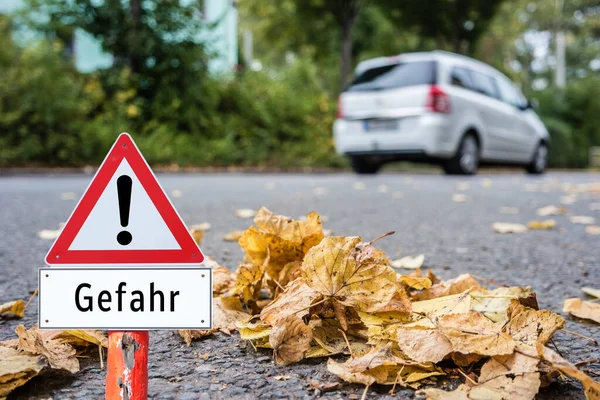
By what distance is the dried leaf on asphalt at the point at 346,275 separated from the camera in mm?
1397

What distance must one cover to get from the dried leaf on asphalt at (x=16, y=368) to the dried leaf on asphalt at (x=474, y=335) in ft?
2.72

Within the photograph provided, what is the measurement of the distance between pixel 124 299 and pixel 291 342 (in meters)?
0.46

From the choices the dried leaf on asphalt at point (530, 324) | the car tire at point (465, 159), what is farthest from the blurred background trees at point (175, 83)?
the dried leaf on asphalt at point (530, 324)

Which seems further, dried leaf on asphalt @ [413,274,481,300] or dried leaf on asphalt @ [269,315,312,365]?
dried leaf on asphalt @ [413,274,481,300]

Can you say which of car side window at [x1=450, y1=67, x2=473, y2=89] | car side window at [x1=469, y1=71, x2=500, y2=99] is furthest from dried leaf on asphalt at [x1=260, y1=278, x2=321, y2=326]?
car side window at [x1=469, y1=71, x2=500, y2=99]

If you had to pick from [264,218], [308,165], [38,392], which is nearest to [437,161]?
[308,165]

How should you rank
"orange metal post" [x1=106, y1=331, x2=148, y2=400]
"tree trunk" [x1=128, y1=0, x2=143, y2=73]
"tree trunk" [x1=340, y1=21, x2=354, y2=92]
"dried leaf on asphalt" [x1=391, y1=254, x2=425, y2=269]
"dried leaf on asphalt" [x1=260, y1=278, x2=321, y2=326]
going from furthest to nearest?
"tree trunk" [x1=340, y1=21, x2=354, y2=92] → "tree trunk" [x1=128, y1=0, x2=143, y2=73] → "dried leaf on asphalt" [x1=391, y1=254, x2=425, y2=269] → "dried leaf on asphalt" [x1=260, y1=278, x2=321, y2=326] → "orange metal post" [x1=106, y1=331, x2=148, y2=400]

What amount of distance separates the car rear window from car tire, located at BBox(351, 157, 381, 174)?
4.51ft

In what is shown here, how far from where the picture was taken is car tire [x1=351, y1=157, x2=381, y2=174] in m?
10.1

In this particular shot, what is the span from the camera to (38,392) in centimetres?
122

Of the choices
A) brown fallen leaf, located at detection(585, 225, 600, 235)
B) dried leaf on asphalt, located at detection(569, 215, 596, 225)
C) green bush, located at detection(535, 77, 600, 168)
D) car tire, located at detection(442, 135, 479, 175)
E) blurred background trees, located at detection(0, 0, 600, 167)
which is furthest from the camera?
green bush, located at detection(535, 77, 600, 168)

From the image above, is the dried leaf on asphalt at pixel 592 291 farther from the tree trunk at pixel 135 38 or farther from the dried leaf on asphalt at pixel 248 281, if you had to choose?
the tree trunk at pixel 135 38

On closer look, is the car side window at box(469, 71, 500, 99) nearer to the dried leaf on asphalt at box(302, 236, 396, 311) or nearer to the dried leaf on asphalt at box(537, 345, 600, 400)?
the dried leaf on asphalt at box(302, 236, 396, 311)

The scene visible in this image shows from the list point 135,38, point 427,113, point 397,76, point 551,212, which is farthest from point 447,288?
point 135,38
